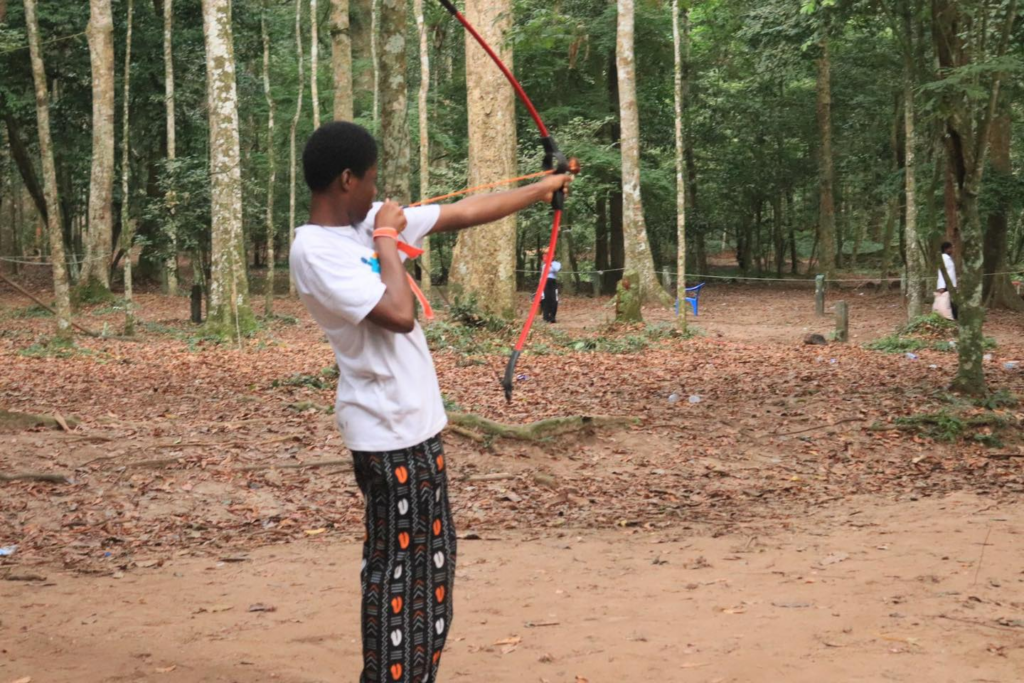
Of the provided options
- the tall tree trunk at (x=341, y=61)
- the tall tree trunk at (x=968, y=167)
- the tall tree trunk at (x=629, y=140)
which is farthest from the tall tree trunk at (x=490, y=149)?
the tall tree trunk at (x=968, y=167)

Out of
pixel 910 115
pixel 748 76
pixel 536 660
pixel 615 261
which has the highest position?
pixel 748 76

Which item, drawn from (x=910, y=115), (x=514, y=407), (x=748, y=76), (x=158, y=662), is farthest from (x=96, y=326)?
(x=748, y=76)

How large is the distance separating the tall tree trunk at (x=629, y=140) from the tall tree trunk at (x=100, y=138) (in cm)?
986

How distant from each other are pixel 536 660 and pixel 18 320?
18.1 m

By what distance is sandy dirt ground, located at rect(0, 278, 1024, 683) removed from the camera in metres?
4.07

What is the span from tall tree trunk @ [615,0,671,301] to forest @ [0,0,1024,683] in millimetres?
62

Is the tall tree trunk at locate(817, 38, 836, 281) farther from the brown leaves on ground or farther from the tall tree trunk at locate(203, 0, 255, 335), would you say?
the tall tree trunk at locate(203, 0, 255, 335)

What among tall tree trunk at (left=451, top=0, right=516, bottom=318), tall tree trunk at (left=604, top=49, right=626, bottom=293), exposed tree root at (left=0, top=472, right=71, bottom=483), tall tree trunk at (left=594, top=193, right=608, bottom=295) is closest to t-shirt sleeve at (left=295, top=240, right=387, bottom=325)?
exposed tree root at (left=0, top=472, right=71, bottom=483)

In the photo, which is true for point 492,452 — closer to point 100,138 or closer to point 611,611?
point 611,611

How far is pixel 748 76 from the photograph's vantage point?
28562 mm

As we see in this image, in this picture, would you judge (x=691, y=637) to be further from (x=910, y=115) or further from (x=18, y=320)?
(x=18, y=320)

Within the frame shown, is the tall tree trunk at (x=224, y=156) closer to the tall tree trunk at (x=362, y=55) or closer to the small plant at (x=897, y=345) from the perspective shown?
the small plant at (x=897, y=345)

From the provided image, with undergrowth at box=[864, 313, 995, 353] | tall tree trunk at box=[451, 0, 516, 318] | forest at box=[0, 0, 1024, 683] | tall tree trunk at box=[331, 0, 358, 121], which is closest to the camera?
forest at box=[0, 0, 1024, 683]

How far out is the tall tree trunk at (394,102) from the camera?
11.6 meters
